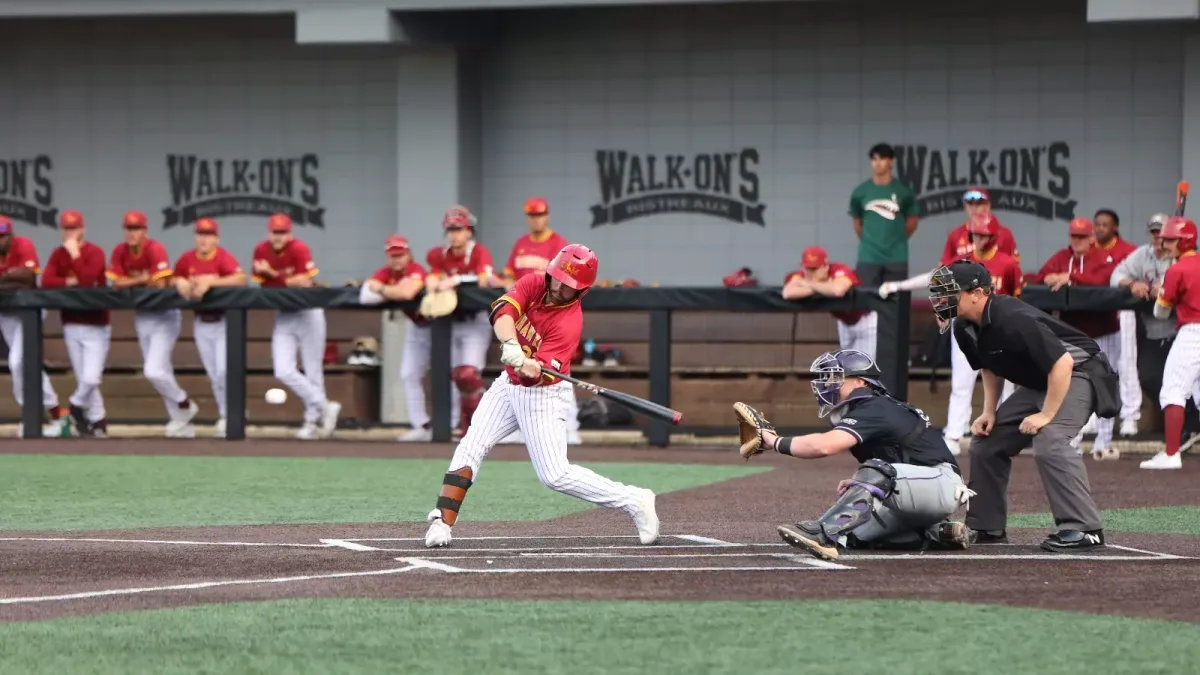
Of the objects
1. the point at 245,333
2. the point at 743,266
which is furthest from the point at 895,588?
the point at 743,266

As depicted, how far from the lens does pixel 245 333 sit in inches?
621

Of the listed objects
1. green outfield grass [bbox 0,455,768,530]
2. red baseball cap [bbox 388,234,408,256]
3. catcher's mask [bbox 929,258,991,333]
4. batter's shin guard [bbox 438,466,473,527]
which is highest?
red baseball cap [bbox 388,234,408,256]

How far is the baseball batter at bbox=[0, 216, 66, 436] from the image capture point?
52.9 ft

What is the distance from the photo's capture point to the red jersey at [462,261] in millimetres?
15406

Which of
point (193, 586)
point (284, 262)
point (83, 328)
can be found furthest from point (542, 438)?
point (83, 328)

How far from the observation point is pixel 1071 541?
328 inches

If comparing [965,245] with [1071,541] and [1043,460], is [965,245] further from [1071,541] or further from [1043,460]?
[1071,541]

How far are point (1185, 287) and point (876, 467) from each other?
6.22 meters

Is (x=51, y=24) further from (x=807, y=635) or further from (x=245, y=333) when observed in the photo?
(x=807, y=635)

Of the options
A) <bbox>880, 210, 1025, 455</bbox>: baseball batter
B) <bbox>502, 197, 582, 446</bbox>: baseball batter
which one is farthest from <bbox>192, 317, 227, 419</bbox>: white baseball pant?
<bbox>880, 210, 1025, 455</bbox>: baseball batter

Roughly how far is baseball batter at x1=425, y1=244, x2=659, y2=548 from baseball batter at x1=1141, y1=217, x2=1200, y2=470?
19.8ft

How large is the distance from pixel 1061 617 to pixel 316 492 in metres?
6.23

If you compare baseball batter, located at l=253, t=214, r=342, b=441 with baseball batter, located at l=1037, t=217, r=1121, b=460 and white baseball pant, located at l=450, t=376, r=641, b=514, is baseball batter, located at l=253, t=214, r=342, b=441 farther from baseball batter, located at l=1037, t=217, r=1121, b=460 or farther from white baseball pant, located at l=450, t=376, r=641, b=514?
white baseball pant, located at l=450, t=376, r=641, b=514

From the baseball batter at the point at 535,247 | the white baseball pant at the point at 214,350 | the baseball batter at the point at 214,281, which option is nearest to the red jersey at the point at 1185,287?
the baseball batter at the point at 535,247
